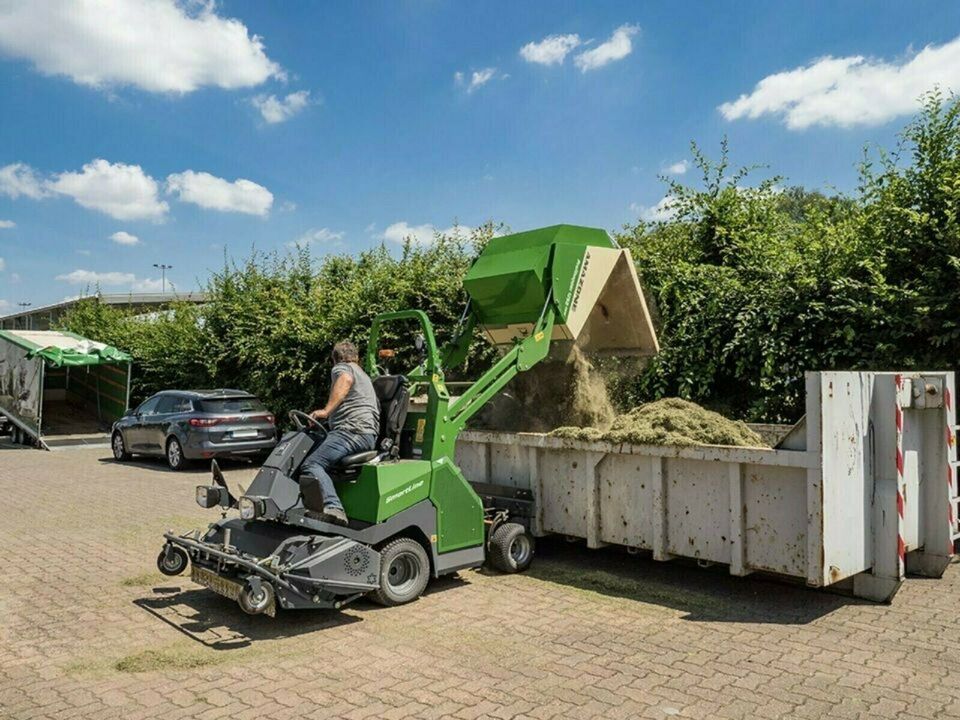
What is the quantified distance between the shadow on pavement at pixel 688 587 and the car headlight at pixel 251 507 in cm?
254

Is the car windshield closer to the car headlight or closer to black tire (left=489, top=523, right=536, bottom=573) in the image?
black tire (left=489, top=523, right=536, bottom=573)

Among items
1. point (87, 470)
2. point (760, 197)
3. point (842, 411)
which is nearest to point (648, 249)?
point (760, 197)

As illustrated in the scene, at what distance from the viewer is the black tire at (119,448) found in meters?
17.3

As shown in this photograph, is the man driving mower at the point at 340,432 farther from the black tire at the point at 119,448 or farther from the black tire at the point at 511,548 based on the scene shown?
the black tire at the point at 119,448

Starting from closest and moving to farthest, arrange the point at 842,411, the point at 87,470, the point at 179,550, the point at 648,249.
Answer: the point at 842,411, the point at 179,550, the point at 648,249, the point at 87,470

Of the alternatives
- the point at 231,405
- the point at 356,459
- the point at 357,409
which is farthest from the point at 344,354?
the point at 231,405

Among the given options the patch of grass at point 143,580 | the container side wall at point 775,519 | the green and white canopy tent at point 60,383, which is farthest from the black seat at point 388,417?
the green and white canopy tent at point 60,383

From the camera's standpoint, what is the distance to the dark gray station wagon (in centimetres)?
1489

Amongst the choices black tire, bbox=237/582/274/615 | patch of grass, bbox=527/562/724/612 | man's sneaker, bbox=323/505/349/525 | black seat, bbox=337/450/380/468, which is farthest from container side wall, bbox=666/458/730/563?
black tire, bbox=237/582/274/615

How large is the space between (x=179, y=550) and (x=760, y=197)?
9.15m

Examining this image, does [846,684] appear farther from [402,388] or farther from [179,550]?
[179,550]

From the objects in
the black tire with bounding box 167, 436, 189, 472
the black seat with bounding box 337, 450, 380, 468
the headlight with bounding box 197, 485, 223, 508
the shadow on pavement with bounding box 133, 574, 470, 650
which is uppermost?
the black seat with bounding box 337, 450, 380, 468

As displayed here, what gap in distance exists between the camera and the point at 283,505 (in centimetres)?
587

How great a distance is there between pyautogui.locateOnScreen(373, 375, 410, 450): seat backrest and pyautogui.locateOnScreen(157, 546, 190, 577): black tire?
1.77 metres
